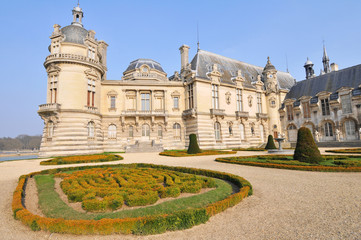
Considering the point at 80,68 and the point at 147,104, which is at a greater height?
the point at 80,68

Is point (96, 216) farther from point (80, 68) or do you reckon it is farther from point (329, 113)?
point (329, 113)

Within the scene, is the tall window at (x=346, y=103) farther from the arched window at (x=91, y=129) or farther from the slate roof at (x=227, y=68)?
the arched window at (x=91, y=129)

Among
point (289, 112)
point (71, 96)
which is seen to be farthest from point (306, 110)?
point (71, 96)

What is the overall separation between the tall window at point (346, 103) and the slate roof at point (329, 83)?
81.2 inches

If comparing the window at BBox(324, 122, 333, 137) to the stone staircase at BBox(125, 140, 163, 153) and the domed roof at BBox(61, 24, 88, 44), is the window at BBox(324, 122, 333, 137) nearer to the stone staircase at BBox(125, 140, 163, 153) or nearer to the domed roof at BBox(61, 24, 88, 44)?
the stone staircase at BBox(125, 140, 163, 153)

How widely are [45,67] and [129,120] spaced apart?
1486 centimetres

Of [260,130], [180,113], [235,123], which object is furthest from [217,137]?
[260,130]

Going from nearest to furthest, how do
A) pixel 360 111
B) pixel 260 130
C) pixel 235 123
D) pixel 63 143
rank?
1. pixel 63 143
2. pixel 360 111
3. pixel 235 123
4. pixel 260 130

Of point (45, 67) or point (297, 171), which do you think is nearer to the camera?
point (297, 171)

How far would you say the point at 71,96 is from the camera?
93.2ft

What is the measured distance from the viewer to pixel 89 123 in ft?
99.0

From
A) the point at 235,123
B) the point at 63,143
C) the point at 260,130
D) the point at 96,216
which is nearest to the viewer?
the point at 96,216

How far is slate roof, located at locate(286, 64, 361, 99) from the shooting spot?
34688 millimetres

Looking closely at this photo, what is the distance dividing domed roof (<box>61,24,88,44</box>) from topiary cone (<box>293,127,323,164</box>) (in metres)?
31.7
